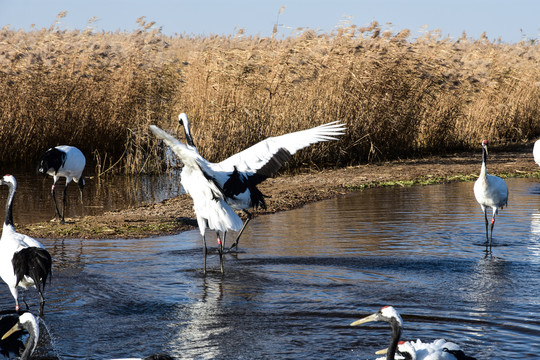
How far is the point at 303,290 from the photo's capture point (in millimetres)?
6746

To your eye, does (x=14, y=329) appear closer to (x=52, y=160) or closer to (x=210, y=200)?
(x=210, y=200)

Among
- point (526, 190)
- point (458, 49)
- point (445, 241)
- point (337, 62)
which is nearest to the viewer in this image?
point (445, 241)

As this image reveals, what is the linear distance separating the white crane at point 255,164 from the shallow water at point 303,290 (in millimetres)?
783

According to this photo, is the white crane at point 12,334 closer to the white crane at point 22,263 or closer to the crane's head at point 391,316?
the white crane at point 22,263

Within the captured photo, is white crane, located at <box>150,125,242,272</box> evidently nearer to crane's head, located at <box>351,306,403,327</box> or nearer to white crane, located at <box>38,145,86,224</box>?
crane's head, located at <box>351,306,403,327</box>

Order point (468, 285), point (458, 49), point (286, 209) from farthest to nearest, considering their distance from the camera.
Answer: point (458, 49) < point (286, 209) < point (468, 285)

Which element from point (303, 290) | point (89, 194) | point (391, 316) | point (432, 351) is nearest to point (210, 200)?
point (303, 290)

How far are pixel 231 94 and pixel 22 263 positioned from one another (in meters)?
9.69

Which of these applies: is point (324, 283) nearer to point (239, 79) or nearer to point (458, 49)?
point (239, 79)

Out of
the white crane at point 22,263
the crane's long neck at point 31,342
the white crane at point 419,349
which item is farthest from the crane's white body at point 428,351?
the white crane at point 22,263

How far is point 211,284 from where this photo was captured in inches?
281

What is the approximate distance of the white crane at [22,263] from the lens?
228 inches

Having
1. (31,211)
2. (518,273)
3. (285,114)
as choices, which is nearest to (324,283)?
(518,273)

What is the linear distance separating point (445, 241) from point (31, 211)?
668 centimetres
